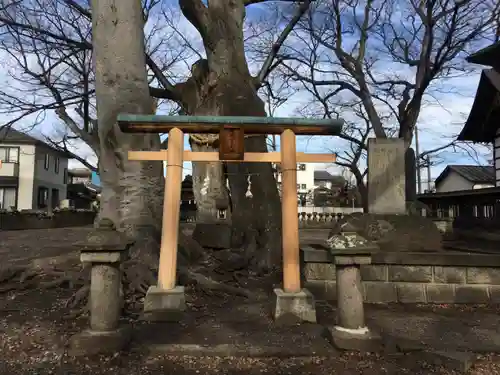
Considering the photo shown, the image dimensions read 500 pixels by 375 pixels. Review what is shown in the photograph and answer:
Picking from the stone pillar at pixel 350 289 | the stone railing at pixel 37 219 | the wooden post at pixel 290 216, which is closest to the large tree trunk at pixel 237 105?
the wooden post at pixel 290 216

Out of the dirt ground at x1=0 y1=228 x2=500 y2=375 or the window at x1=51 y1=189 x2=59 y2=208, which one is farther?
the window at x1=51 y1=189 x2=59 y2=208

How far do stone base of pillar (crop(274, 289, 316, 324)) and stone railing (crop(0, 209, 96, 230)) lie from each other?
67.7 ft

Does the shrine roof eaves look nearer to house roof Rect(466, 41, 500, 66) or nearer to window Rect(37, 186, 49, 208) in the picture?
house roof Rect(466, 41, 500, 66)

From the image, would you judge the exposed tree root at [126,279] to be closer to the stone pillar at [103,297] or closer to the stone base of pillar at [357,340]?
the stone pillar at [103,297]

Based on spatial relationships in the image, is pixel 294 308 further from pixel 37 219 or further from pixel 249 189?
pixel 37 219

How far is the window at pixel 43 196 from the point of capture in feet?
123

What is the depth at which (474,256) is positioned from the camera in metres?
6.81

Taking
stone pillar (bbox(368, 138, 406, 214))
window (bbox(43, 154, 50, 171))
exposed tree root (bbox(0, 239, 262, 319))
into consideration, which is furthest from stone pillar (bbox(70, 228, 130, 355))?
window (bbox(43, 154, 50, 171))

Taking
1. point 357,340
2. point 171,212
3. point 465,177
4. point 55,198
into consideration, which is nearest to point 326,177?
point 465,177

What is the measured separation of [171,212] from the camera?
18.6 feet

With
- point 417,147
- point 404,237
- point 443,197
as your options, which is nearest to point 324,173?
point 417,147

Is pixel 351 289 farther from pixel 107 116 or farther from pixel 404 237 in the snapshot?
pixel 107 116

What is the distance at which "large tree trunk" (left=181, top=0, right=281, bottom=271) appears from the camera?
29.7 feet

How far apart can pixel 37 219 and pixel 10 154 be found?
14.4 m
